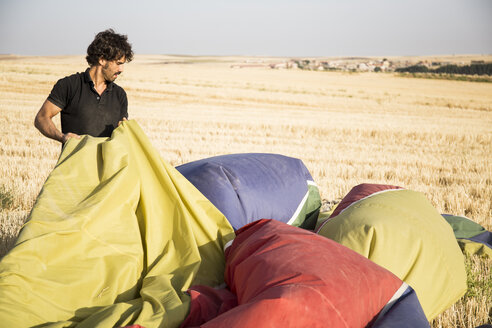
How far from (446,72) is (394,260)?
40.7 meters

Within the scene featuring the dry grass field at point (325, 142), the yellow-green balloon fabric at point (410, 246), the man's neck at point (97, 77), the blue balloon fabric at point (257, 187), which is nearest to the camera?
the yellow-green balloon fabric at point (410, 246)

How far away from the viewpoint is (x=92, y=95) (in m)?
3.79

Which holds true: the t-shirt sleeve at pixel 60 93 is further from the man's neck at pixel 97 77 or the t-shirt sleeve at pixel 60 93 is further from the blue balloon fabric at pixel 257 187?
the blue balloon fabric at pixel 257 187

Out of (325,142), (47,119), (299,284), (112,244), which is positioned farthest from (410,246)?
(325,142)

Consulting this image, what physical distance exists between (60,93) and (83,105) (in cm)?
19

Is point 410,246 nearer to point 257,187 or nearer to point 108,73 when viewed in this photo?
point 257,187

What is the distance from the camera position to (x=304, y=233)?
259 centimetres

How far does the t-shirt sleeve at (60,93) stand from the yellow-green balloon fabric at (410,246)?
2260 millimetres

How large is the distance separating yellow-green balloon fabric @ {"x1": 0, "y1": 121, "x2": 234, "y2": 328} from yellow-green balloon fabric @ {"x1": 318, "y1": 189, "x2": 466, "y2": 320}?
2.68 ft

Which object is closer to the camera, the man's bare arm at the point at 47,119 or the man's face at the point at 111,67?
the man's bare arm at the point at 47,119

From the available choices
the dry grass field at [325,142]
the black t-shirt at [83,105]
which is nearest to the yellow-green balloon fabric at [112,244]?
the black t-shirt at [83,105]

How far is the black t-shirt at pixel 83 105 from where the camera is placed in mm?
3709

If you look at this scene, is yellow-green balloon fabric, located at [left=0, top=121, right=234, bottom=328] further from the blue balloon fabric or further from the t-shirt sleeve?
the t-shirt sleeve

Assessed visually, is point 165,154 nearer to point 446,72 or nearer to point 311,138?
point 311,138
